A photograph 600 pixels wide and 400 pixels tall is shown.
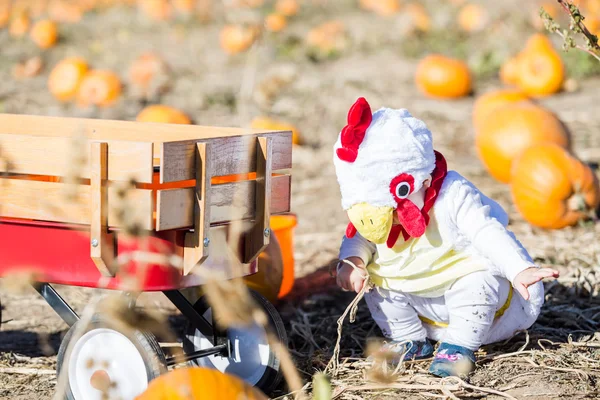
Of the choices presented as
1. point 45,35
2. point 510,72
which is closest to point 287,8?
point 45,35

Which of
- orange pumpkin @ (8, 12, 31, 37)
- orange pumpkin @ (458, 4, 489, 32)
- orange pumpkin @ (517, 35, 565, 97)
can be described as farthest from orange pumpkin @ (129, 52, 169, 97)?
orange pumpkin @ (458, 4, 489, 32)

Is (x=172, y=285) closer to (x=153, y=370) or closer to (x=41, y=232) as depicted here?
(x=153, y=370)

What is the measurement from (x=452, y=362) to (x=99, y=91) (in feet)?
19.8

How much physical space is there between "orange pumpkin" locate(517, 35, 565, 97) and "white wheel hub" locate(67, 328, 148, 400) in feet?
22.6

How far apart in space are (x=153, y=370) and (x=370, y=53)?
8886 millimetres

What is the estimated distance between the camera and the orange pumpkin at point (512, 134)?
583 centimetres

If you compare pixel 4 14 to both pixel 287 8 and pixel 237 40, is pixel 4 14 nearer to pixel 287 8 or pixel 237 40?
pixel 287 8

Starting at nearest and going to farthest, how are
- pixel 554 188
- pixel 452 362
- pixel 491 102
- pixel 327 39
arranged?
pixel 452 362, pixel 554 188, pixel 491 102, pixel 327 39

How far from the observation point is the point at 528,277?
9.16 ft

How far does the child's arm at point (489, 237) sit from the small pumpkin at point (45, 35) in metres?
9.72

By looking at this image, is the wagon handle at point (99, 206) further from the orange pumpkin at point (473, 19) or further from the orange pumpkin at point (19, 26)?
the orange pumpkin at point (19, 26)

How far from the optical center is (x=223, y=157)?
2768mm

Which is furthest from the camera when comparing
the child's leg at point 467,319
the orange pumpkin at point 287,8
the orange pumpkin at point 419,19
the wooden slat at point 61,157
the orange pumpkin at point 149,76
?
the orange pumpkin at point 287,8

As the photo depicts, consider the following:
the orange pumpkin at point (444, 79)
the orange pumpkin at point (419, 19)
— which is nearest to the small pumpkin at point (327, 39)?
the orange pumpkin at point (419, 19)
